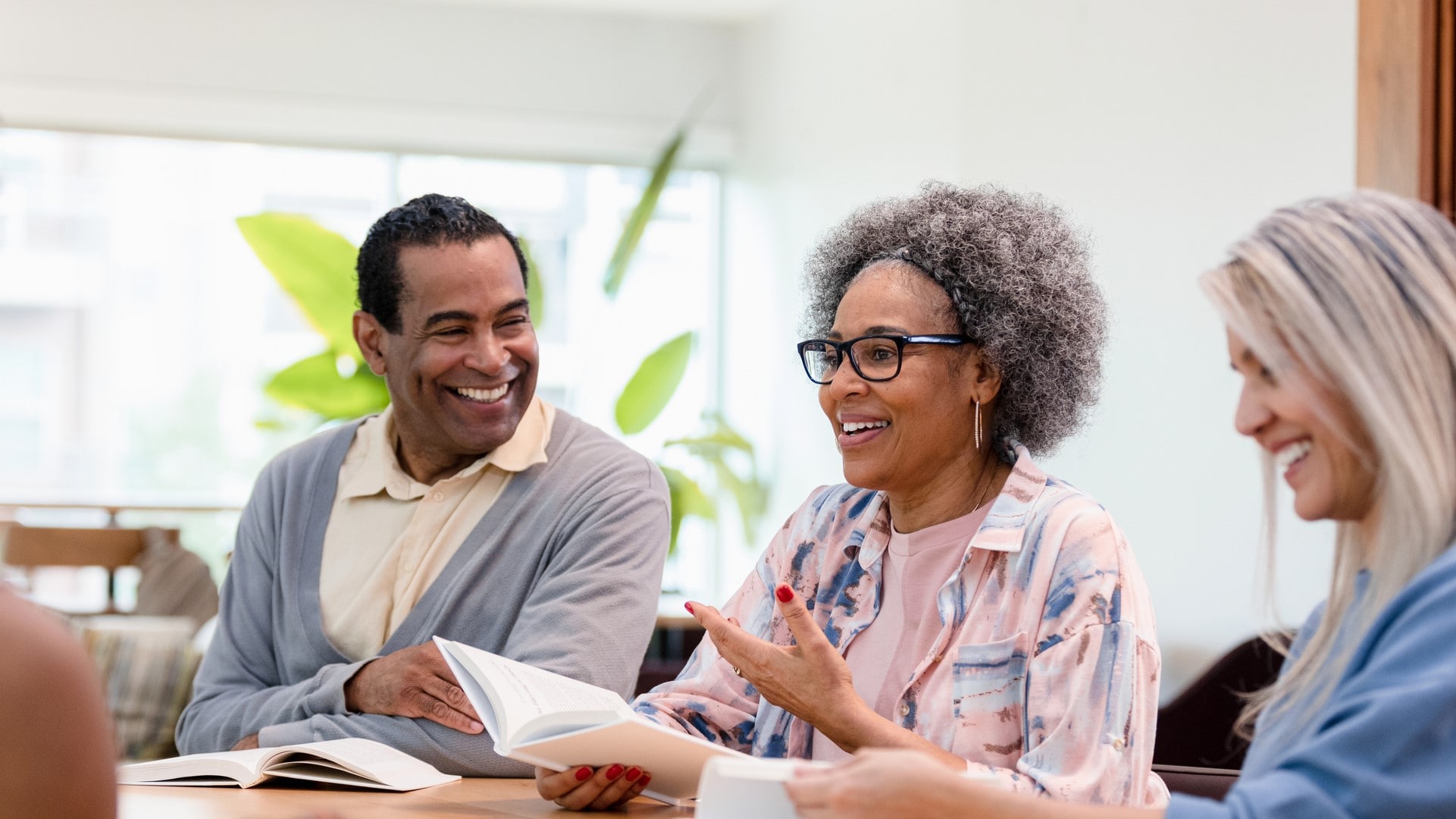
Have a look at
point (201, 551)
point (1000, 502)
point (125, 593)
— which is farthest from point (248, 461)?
point (1000, 502)

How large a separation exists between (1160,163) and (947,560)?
198 centimetres

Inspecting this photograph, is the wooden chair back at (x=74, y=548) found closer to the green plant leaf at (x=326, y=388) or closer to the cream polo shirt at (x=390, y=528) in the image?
the green plant leaf at (x=326, y=388)

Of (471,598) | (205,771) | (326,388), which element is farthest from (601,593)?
(326,388)

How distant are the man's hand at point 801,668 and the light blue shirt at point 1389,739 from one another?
46cm

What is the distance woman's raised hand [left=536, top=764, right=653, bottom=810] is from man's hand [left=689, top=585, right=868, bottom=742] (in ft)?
0.57

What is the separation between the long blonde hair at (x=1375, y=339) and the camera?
1039 millimetres

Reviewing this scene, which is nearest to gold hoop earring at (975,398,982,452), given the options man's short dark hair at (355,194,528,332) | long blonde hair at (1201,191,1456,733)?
long blonde hair at (1201,191,1456,733)

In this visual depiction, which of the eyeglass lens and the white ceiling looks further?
the white ceiling

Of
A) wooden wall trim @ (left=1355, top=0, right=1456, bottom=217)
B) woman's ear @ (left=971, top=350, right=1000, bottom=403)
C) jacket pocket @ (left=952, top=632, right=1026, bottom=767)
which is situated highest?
wooden wall trim @ (left=1355, top=0, right=1456, bottom=217)

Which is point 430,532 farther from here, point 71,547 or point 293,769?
point 71,547

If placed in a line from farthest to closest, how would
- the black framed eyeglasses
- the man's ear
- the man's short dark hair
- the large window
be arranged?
1. the large window
2. the man's ear
3. the man's short dark hair
4. the black framed eyeglasses

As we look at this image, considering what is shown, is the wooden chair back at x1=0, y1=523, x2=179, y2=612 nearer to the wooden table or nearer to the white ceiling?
the white ceiling

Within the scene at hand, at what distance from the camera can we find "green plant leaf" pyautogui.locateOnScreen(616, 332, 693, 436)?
5352 millimetres

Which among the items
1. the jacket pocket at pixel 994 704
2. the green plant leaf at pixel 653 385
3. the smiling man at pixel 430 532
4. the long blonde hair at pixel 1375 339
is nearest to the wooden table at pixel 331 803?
the smiling man at pixel 430 532
